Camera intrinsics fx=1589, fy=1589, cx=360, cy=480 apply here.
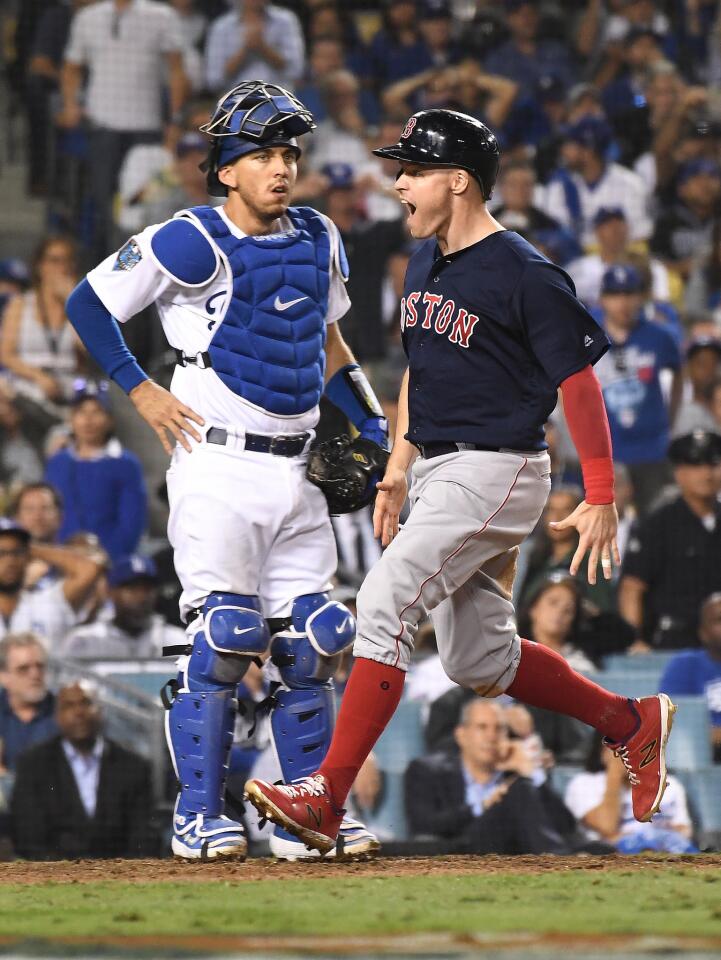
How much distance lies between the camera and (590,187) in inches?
329

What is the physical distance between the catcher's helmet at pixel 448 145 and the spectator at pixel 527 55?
5612 mm

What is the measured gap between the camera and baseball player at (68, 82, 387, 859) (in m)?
3.64

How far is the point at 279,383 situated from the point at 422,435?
0.43 m

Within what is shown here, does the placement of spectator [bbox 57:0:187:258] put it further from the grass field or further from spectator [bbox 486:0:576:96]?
the grass field

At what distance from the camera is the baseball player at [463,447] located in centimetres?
328

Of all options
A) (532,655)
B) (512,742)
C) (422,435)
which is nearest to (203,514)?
(422,435)

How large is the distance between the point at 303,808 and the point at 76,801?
2.35m

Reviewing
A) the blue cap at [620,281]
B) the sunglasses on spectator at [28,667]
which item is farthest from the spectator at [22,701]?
the blue cap at [620,281]


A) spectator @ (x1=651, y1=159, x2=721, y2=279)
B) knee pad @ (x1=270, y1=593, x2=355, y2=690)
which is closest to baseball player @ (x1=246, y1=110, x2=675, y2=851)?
knee pad @ (x1=270, y1=593, x2=355, y2=690)

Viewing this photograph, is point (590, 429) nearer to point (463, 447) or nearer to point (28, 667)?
point (463, 447)

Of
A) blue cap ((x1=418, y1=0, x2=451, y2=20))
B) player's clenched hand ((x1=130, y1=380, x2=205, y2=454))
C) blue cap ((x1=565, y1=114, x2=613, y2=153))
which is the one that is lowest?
→ player's clenched hand ((x1=130, y1=380, x2=205, y2=454))

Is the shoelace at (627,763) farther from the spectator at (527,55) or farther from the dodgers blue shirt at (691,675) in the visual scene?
the spectator at (527,55)

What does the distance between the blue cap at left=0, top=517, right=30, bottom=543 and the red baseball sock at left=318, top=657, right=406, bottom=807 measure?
10.0ft

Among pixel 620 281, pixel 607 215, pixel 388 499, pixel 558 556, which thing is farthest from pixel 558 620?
pixel 607 215
